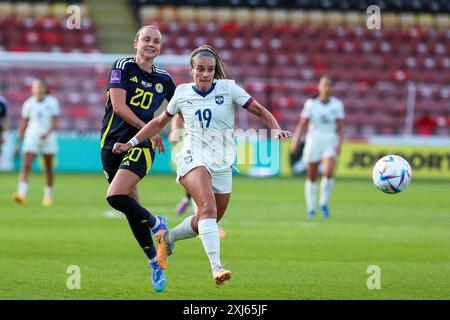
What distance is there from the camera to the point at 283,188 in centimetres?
2362

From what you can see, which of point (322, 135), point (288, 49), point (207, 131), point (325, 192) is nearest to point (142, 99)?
point (207, 131)

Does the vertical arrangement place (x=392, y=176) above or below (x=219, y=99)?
below

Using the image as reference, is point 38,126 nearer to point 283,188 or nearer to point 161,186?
point 161,186

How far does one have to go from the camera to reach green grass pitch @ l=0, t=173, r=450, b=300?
8.62 meters

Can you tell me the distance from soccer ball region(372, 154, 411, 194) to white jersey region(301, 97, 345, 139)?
710 cm

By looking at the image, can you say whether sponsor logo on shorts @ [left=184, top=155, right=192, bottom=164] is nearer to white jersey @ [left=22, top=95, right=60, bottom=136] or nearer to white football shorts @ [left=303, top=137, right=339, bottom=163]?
white football shorts @ [left=303, top=137, right=339, bottom=163]

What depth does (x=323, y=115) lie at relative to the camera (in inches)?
674

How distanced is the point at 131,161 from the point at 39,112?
1035 centimetres

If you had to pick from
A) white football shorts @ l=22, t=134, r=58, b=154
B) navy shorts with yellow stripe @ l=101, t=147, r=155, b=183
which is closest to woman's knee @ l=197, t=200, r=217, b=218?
navy shorts with yellow stripe @ l=101, t=147, r=155, b=183

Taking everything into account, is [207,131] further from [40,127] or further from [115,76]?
[40,127]

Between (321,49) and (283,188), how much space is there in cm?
1197

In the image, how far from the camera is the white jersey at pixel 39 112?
18625 millimetres
